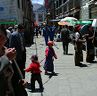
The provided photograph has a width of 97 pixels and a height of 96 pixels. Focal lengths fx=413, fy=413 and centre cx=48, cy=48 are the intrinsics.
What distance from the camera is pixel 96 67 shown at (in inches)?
629

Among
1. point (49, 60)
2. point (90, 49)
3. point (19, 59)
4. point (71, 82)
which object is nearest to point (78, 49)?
point (90, 49)

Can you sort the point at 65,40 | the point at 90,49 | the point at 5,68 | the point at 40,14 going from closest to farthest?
the point at 5,68 → the point at 90,49 → the point at 65,40 → the point at 40,14

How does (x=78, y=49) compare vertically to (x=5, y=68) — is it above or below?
below

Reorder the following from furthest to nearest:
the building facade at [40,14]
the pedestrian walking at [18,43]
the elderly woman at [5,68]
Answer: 1. the building facade at [40,14]
2. the pedestrian walking at [18,43]
3. the elderly woman at [5,68]

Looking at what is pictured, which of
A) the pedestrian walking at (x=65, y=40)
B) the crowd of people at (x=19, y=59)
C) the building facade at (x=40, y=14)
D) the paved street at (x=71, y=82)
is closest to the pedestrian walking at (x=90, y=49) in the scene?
the crowd of people at (x=19, y=59)

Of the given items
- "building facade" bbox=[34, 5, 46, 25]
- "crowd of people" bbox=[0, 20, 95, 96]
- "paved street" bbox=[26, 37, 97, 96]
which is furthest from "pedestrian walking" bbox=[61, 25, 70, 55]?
"building facade" bbox=[34, 5, 46, 25]

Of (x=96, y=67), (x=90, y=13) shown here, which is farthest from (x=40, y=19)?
(x=96, y=67)

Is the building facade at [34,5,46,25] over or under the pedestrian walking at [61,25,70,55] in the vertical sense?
under

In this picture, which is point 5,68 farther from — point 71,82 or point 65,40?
point 65,40

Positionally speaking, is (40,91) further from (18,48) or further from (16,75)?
(16,75)

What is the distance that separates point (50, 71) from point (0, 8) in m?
19.6

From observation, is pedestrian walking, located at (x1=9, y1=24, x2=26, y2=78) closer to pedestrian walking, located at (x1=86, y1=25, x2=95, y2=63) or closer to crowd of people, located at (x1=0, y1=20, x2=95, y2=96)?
crowd of people, located at (x1=0, y1=20, x2=95, y2=96)

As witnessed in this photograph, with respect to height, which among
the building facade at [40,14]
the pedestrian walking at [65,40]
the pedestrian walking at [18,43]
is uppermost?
the pedestrian walking at [18,43]

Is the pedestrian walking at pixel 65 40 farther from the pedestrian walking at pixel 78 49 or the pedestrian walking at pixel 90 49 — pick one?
the pedestrian walking at pixel 78 49
